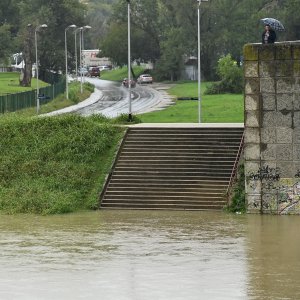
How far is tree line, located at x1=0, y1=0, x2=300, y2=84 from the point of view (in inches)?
5192

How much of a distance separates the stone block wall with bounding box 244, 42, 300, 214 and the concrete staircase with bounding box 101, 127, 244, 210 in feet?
7.33

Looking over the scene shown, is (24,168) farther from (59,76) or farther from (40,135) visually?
(59,76)

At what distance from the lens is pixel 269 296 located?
1230 inches

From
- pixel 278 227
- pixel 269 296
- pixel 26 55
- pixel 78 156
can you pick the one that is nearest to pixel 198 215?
pixel 278 227

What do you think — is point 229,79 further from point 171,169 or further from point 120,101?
point 171,169

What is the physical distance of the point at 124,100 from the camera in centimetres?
10719

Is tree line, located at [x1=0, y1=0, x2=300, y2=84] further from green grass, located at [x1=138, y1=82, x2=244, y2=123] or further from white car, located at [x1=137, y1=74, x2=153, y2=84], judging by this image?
green grass, located at [x1=138, y1=82, x2=244, y2=123]

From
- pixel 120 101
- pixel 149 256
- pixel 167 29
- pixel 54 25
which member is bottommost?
pixel 149 256

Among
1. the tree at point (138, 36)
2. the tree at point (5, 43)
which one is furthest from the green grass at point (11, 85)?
the tree at point (138, 36)

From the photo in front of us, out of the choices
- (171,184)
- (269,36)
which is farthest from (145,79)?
(269,36)

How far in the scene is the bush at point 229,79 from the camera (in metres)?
103

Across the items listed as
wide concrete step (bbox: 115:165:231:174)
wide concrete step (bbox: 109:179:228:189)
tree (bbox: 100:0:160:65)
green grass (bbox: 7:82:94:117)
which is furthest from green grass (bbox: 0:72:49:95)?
wide concrete step (bbox: 109:179:228:189)

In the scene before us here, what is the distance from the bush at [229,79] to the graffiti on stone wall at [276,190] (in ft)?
181

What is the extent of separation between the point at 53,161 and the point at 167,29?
290ft
